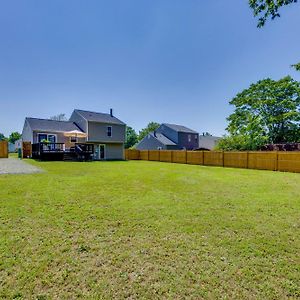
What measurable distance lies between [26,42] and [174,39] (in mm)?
9312

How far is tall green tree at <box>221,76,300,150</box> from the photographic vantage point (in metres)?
23.0

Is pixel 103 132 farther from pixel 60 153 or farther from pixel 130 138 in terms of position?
pixel 130 138

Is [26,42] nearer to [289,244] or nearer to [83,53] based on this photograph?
[83,53]

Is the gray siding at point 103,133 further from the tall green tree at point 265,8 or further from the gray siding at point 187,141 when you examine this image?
the tall green tree at point 265,8

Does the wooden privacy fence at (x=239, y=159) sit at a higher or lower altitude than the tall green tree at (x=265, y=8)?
lower

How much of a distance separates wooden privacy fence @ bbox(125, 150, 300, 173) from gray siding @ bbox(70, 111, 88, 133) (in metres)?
A: 9.14

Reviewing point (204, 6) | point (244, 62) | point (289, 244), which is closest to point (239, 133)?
point (244, 62)

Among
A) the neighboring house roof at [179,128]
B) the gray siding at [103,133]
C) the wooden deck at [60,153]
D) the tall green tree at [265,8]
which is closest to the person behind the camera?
the tall green tree at [265,8]

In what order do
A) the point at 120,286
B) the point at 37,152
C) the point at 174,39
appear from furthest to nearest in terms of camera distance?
the point at 37,152 < the point at 174,39 < the point at 120,286

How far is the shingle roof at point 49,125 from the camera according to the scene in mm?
22281

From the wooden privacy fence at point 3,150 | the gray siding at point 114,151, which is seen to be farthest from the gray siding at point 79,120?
the wooden privacy fence at point 3,150

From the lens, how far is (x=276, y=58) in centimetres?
1273

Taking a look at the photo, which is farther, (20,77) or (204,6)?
(20,77)

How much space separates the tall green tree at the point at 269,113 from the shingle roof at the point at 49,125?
66.3ft
